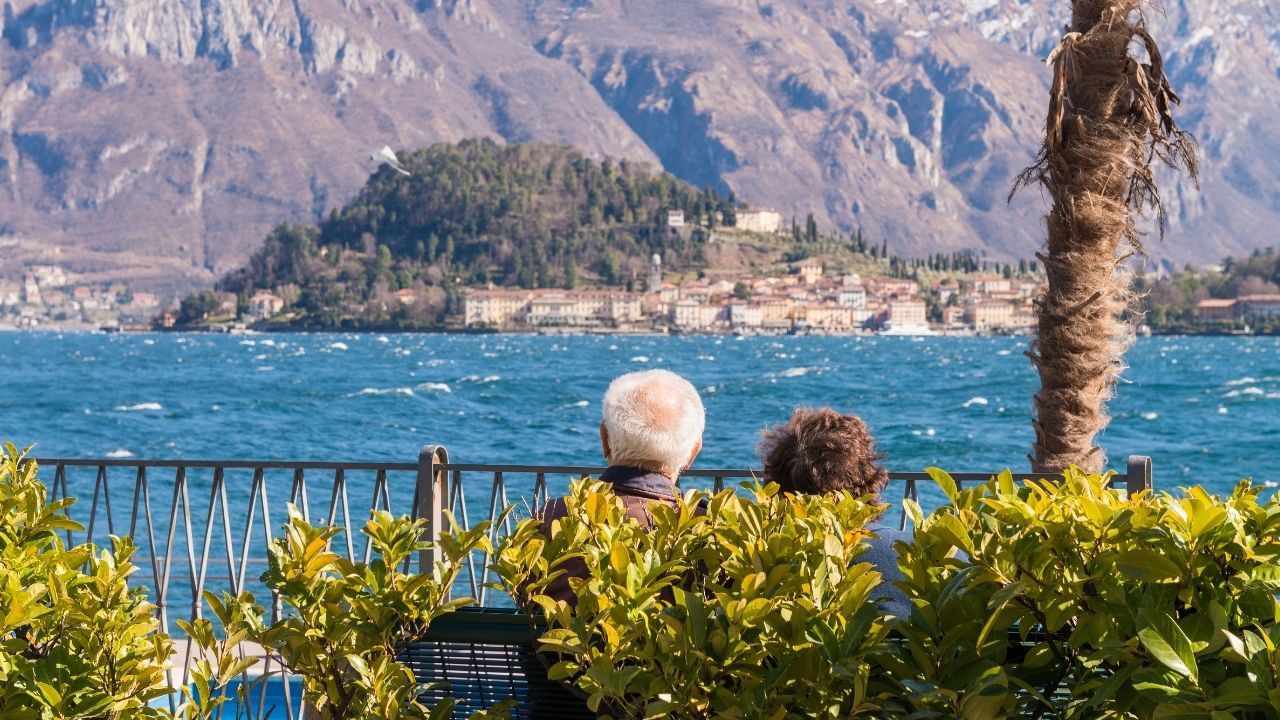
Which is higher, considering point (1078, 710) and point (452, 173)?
point (452, 173)

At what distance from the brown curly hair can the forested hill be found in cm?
15962

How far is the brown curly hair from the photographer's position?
3.29 m

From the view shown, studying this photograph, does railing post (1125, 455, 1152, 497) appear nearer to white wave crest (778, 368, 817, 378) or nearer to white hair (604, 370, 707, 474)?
white hair (604, 370, 707, 474)

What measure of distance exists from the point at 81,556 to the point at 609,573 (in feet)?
3.61

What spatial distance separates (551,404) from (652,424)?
195ft

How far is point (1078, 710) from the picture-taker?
82.0 inches

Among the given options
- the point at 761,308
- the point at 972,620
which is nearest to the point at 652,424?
the point at 972,620

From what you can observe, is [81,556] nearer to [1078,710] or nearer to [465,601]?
[465,601]

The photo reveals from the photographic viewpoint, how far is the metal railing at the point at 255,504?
15.8 feet

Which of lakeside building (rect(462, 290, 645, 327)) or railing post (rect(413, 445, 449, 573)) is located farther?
lakeside building (rect(462, 290, 645, 327))

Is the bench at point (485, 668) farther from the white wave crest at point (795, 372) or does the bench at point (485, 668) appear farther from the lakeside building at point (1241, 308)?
the lakeside building at point (1241, 308)

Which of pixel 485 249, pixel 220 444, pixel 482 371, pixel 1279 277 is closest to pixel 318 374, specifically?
pixel 482 371

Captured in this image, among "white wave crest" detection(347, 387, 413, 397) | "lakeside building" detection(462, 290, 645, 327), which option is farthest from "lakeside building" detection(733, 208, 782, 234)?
"white wave crest" detection(347, 387, 413, 397)

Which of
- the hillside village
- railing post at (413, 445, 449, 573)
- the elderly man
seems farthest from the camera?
the hillside village
